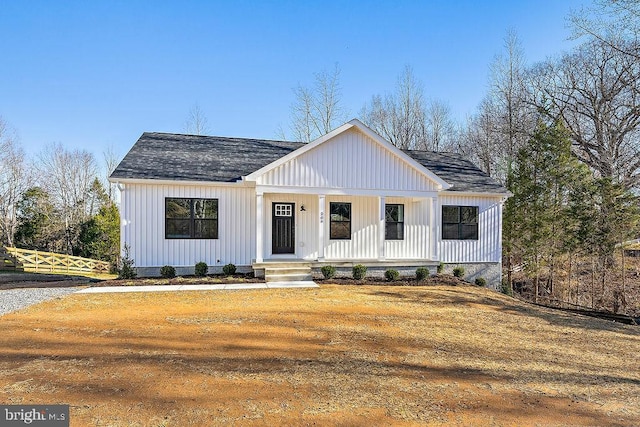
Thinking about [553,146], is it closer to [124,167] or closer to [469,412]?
[469,412]

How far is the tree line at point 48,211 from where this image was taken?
81.5ft

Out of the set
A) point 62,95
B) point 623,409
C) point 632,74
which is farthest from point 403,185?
→ point 62,95

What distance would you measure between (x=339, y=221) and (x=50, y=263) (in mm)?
19306

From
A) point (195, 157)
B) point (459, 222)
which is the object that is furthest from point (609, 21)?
point (195, 157)

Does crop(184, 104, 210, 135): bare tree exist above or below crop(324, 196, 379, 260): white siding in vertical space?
above

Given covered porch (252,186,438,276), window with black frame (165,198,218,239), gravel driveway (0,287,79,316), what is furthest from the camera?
covered porch (252,186,438,276)

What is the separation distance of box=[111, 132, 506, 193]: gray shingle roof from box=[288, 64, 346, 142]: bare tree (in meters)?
12.6

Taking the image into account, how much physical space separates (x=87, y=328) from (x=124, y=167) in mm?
7032

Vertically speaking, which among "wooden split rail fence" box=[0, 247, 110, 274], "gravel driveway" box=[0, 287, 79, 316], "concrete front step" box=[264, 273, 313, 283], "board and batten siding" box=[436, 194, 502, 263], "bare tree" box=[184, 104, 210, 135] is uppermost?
"bare tree" box=[184, 104, 210, 135]

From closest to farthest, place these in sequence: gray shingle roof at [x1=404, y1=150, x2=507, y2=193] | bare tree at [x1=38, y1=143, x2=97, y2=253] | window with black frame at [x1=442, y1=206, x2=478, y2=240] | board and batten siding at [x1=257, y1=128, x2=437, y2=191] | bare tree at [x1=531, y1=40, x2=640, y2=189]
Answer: board and batten siding at [x1=257, y1=128, x2=437, y2=191], window with black frame at [x1=442, y1=206, x2=478, y2=240], gray shingle roof at [x1=404, y1=150, x2=507, y2=193], bare tree at [x1=531, y1=40, x2=640, y2=189], bare tree at [x1=38, y1=143, x2=97, y2=253]

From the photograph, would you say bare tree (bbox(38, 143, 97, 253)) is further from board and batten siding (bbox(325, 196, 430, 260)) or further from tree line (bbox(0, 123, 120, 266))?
board and batten siding (bbox(325, 196, 430, 260))

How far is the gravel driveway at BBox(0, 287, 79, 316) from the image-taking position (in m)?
7.75

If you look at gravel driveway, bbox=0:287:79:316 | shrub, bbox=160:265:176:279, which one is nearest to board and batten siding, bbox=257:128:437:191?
shrub, bbox=160:265:176:279

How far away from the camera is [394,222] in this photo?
13.7m
